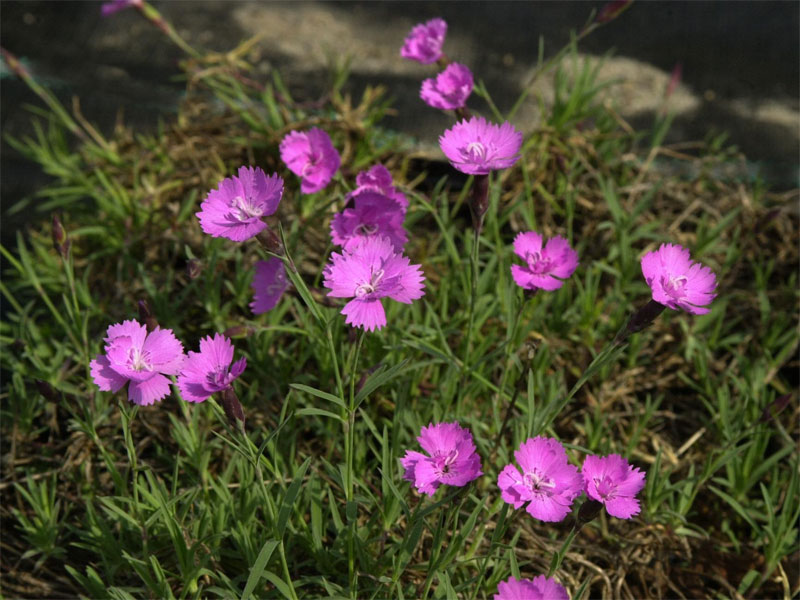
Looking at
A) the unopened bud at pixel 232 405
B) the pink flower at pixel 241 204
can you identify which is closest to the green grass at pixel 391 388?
the unopened bud at pixel 232 405

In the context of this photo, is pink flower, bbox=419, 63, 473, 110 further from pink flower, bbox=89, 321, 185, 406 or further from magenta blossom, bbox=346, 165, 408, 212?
pink flower, bbox=89, 321, 185, 406

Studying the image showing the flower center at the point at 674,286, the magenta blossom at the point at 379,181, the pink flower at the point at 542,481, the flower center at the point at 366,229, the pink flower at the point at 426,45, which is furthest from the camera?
the pink flower at the point at 426,45

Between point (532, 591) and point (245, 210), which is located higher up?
point (245, 210)

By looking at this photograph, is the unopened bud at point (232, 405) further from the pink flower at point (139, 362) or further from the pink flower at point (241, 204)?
the pink flower at point (241, 204)

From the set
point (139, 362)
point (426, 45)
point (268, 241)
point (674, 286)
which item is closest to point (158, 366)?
point (139, 362)

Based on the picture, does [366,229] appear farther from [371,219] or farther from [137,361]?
[137,361]
